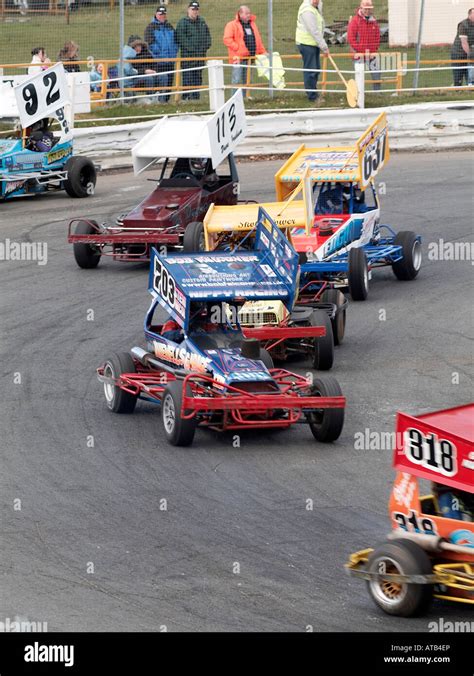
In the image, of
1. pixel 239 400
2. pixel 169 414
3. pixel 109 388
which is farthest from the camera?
pixel 109 388

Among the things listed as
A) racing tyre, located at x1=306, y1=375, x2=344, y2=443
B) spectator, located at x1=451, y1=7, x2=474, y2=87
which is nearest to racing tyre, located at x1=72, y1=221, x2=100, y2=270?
racing tyre, located at x1=306, y1=375, x2=344, y2=443

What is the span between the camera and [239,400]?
10.1 meters

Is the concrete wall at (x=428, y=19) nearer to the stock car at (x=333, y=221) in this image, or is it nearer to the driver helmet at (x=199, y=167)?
the driver helmet at (x=199, y=167)

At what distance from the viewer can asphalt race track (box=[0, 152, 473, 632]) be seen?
289 inches

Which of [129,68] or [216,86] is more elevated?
[129,68]

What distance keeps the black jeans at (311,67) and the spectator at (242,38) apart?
0.77m

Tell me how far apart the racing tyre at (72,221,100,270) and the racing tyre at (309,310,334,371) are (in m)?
5.09

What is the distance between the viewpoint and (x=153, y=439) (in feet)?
34.4

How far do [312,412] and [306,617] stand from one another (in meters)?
3.40

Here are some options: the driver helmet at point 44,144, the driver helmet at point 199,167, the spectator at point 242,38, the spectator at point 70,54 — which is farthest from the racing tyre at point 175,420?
the spectator at point 70,54

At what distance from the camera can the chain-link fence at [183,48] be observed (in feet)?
78.7

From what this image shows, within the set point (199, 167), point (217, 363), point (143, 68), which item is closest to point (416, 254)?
point (199, 167)

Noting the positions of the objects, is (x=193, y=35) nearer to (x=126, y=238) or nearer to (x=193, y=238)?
(x=126, y=238)

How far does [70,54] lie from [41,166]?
452cm
